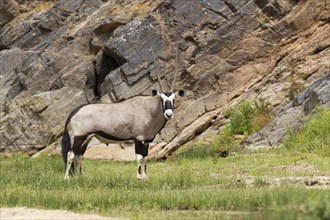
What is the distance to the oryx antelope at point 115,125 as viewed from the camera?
1980 cm

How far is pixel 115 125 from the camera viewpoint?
20031 mm

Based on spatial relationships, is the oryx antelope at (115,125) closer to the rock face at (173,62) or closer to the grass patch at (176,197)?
the grass patch at (176,197)

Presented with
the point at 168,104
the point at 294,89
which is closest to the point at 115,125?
the point at 168,104

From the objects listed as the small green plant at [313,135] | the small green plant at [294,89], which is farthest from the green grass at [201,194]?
the small green plant at [294,89]

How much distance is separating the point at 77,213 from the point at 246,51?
85.3 ft

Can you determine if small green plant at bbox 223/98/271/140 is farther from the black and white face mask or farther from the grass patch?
the grass patch

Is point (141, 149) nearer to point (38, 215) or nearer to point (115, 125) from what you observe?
point (115, 125)

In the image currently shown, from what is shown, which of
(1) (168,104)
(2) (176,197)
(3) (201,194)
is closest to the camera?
(2) (176,197)

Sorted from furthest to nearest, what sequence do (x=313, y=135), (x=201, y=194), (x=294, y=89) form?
(x=294, y=89)
(x=313, y=135)
(x=201, y=194)

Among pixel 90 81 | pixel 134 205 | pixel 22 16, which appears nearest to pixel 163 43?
pixel 90 81

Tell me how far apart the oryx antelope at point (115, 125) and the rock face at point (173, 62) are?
464 inches

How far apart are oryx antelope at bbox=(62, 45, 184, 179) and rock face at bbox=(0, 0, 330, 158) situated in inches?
464

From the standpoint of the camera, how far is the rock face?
33812mm

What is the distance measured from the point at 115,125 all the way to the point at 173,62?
1645 centimetres
